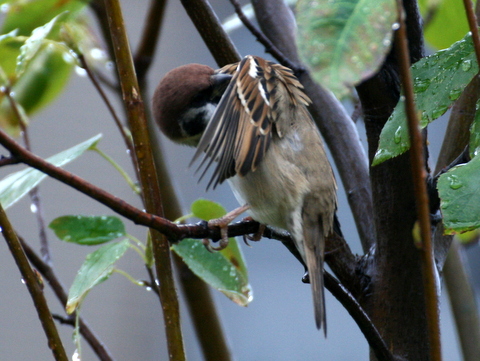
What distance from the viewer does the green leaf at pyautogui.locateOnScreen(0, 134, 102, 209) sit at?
0.92m

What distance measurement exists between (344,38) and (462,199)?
11.2 inches

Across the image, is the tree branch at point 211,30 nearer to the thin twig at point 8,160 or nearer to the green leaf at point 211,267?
the green leaf at point 211,267

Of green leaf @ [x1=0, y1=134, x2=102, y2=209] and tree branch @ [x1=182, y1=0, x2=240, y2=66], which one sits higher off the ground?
tree branch @ [x1=182, y1=0, x2=240, y2=66]

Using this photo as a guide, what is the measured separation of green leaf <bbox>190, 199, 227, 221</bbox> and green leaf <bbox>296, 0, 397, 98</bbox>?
69 cm

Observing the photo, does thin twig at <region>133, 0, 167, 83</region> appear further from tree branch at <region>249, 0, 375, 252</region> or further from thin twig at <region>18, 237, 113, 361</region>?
thin twig at <region>18, 237, 113, 361</region>

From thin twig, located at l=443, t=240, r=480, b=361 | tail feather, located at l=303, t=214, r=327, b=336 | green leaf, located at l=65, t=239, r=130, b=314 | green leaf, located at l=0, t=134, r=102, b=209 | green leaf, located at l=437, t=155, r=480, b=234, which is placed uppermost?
green leaf, located at l=0, t=134, r=102, b=209

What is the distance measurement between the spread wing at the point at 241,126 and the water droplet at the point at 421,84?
0.39 metres

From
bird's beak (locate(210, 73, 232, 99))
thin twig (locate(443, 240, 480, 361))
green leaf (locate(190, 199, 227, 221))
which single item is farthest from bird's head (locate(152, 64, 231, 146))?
thin twig (locate(443, 240, 480, 361))

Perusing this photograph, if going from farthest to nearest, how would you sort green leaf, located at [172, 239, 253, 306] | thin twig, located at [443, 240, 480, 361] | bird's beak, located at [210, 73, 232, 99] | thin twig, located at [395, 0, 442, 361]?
1. bird's beak, located at [210, 73, 232, 99]
2. thin twig, located at [443, 240, 480, 361]
3. green leaf, located at [172, 239, 253, 306]
4. thin twig, located at [395, 0, 442, 361]

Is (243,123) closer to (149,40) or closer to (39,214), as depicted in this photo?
(39,214)

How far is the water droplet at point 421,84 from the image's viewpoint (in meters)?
0.71

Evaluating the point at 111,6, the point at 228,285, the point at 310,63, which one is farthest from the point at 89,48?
the point at 310,63

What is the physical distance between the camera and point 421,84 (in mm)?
708

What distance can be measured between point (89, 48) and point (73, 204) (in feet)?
8.00
